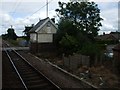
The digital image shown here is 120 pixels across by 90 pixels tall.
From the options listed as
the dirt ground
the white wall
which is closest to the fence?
the dirt ground

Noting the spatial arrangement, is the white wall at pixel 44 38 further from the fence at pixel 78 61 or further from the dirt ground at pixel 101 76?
the dirt ground at pixel 101 76

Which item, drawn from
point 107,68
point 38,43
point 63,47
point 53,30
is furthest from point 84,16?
point 107,68

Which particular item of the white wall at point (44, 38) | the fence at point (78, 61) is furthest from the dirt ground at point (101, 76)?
the white wall at point (44, 38)

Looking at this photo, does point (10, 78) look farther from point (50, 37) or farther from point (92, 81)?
point (50, 37)

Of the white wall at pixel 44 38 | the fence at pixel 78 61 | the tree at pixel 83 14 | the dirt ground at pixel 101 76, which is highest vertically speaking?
the tree at pixel 83 14

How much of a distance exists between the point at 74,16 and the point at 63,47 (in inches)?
1097

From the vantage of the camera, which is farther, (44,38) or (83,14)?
(83,14)

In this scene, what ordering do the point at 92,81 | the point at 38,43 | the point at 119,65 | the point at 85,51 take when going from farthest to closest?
1. the point at 38,43
2. the point at 85,51
3. the point at 119,65
4. the point at 92,81

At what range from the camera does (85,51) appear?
24.5 m

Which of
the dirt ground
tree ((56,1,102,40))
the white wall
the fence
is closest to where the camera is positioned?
the dirt ground

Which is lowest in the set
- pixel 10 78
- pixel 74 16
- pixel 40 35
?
pixel 10 78

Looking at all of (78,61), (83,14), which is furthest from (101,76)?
(83,14)

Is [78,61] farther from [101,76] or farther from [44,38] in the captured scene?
[44,38]

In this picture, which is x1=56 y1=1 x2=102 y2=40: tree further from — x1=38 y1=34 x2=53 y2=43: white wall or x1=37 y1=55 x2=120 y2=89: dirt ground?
x1=37 y1=55 x2=120 y2=89: dirt ground
